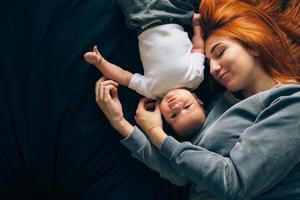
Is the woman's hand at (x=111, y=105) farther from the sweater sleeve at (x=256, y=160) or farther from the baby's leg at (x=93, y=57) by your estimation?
the sweater sleeve at (x=256, y=160)

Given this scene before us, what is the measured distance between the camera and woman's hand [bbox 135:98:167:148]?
1.15m

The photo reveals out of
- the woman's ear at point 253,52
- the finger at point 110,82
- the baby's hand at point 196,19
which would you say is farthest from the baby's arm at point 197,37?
the finger at point 110,82

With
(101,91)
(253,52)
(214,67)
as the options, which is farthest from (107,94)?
(253,52)

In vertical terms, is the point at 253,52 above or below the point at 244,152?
above

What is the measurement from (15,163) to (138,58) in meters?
0.42

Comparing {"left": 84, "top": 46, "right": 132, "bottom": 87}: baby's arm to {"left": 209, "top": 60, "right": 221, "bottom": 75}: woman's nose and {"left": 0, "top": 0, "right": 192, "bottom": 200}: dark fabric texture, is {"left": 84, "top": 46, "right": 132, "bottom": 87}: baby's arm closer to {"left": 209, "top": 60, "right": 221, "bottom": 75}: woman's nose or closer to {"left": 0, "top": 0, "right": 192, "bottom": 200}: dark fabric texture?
{"left": 0, "top": 0, "right": 192, "bottom": 200}: dark fabric texture

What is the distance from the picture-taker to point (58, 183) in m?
1.18

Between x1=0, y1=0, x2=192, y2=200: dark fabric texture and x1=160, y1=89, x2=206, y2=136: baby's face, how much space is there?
0.14m

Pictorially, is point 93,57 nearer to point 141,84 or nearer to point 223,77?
point 141,84

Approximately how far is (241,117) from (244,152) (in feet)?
0.39

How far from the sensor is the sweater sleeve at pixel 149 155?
1141mm

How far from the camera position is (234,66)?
116 centimetres

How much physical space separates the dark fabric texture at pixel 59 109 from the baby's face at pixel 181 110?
0.47 ft

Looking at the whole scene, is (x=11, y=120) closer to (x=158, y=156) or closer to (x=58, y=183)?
(x=58, y=183)
